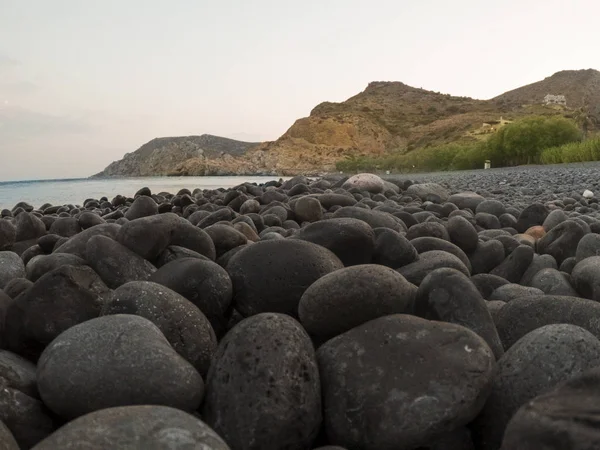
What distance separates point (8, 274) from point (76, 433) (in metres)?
2.43

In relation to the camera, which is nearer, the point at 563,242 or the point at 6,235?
the point at 563,242

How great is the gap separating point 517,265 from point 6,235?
4.20 meters

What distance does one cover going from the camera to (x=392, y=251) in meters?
3.21

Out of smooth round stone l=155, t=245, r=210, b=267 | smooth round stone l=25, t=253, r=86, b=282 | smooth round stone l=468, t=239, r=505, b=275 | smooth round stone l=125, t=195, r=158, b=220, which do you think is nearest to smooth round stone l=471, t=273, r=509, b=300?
smooth round stone l=468, t=239, r=505, b=275

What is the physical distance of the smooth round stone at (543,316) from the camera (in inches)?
94.5

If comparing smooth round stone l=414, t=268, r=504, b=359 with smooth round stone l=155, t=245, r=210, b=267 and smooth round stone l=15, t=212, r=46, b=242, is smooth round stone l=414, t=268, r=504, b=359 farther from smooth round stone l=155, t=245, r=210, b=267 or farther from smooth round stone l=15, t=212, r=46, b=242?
smooth round stone l=15, t=212, r=46, b=242

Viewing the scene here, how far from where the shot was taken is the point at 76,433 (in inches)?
54.2

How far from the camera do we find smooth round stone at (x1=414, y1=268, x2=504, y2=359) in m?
2.25

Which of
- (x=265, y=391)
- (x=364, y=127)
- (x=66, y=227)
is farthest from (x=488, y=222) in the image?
(x=364, y=127)

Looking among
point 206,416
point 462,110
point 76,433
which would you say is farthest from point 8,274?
point 462,110

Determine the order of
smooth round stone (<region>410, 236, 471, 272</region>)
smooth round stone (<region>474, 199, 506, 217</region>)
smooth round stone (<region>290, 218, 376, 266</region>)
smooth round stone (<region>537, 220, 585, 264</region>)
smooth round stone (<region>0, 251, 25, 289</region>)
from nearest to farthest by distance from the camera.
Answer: smooth round stone (<region>290, 218, 376, 266</region>), smooth round stone (<region>0, 251, 25, 289</region>), smooth round stone (<region>410, 236, 471, 272</region>), smooth round stone (<region>537, 220, 585, 264</region>), smooth round stone (<region>474, 199, 506, 217</region>)

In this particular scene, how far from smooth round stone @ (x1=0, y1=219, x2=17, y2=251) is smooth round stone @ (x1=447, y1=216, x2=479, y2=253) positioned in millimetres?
3749

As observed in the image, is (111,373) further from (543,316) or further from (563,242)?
(563,242)

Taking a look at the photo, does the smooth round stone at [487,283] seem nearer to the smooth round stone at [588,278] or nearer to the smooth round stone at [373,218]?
the smooth round stone at [588,278]
